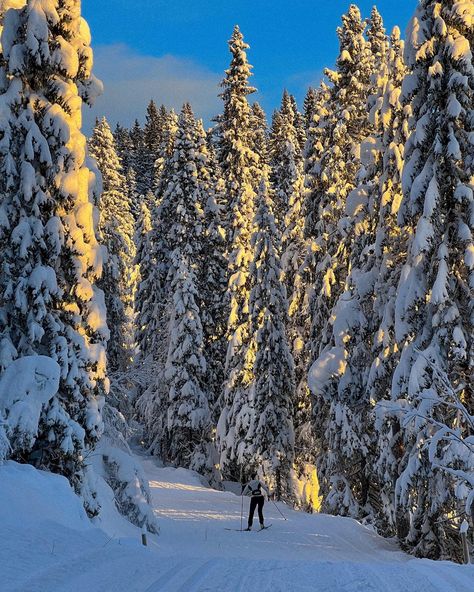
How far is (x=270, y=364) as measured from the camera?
2767cm

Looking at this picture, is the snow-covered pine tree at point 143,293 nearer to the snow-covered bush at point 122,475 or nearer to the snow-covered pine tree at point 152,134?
the snow-covered bush at point 122,475

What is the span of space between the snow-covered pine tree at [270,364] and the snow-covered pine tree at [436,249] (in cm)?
1227

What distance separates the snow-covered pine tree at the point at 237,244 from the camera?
27991mm

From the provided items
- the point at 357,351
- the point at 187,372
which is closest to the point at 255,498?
the point at 357,351

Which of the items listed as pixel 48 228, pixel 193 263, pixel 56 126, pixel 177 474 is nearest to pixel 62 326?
pixel 48 228

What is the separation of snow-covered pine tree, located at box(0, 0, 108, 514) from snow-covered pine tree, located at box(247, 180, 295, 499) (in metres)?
14.9

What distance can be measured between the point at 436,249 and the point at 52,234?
28.5 ft

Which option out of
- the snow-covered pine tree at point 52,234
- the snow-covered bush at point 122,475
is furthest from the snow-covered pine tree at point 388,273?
the snow-covered pine tree at point 52,234

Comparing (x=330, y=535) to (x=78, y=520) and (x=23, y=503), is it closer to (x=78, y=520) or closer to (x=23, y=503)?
(x=78, y=520)

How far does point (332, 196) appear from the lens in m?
24.9

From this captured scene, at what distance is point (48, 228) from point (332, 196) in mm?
14946

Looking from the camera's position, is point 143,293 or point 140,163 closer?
point 143,293

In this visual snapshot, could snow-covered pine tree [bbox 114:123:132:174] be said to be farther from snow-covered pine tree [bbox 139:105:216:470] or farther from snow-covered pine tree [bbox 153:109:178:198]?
snow-covered pine tree [bbox 139:105:216:470]

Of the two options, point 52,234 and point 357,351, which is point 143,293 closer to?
point 357,351
